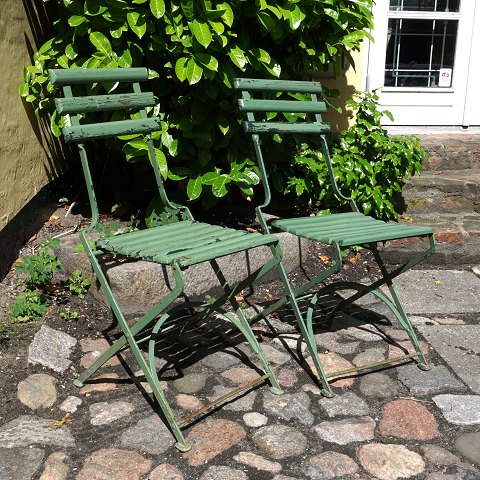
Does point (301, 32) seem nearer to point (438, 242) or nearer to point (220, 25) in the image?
point (220, 25)

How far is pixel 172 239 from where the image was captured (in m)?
3.05

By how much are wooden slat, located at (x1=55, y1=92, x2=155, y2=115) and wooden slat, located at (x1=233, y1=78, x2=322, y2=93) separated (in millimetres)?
453

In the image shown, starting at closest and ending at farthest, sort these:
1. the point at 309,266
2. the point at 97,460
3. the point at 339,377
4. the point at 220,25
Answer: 1. the point at 97,460
2. the point at 339,377
3. the point at 220,25
4. the point at 309,266

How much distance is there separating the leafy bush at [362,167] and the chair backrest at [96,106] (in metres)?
1.53

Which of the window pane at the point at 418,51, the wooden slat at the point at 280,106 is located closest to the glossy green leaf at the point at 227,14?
the wooden slat at the point at 280,106

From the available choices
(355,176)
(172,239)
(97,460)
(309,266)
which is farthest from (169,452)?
(355,176)

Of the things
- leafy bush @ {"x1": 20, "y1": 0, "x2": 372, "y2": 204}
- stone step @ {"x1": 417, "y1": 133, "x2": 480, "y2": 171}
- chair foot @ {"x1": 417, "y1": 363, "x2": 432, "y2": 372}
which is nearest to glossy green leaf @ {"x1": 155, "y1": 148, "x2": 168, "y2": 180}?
leafy bush @ {"x1": 20, "y1": 0, "x2": 372, "y2": 204}

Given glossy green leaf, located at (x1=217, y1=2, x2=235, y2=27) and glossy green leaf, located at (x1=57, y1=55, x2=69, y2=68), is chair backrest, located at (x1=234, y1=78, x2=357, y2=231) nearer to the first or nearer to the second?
glossy green leaf, located at (x1=217, y1=2, x2=235, y2=27)

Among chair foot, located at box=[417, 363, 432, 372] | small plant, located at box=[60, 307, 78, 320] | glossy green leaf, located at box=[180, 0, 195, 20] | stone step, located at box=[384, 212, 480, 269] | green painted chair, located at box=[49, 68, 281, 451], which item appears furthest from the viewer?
stone step, located at box=[384, 212, 480, 269]

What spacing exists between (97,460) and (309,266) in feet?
7.44

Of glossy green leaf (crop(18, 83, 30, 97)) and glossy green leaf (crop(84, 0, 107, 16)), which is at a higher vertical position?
glossy green leaf (crop(84, 0, 107, 16))

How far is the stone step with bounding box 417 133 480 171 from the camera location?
5.57 m

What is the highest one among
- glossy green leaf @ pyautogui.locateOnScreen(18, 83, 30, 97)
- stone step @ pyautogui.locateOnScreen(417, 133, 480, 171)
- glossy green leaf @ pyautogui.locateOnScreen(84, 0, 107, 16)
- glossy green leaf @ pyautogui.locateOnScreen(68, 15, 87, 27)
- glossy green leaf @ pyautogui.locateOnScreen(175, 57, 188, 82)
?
glossy green leaf @ pyautogui.locateOnScreen(84, 0, 107, 16)

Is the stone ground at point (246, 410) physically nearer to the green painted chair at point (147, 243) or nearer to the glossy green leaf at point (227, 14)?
the green painted chair at point (147, 243)
